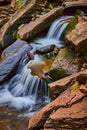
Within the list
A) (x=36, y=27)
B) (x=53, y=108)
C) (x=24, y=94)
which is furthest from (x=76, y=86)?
(x=36, y=27)

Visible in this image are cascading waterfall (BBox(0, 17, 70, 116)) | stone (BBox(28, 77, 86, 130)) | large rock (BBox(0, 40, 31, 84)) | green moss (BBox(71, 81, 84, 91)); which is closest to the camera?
stone (BBox(28, 77, 86, 130))

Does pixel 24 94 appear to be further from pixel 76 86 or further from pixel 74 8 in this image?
pixel 74 8

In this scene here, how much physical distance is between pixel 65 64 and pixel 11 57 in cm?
244

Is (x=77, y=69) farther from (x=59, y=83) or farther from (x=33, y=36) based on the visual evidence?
(x=33, y=36)

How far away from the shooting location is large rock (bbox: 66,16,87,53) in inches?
336

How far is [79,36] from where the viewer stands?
8844 millimetres

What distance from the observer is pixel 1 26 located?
44.9 feet

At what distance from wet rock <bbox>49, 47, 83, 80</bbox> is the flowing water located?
516 millimetres

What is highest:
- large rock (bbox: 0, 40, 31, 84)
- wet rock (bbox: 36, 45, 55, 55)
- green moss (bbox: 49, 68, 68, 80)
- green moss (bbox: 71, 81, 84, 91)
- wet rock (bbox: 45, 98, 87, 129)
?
wet rock (bbox: 45, 98, 87, 129)

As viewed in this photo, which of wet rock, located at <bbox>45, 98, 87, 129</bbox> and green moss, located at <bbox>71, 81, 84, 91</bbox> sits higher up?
wet rock, located at <bbox>45, 98, 87, 129</bbox>

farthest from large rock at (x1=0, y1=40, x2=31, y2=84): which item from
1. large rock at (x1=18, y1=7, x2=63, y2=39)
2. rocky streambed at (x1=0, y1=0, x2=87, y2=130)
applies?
large rock at (x1=18, y1=7, x2=63, y2=39)

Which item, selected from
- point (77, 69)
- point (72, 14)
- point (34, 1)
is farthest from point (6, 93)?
point (34, 1)

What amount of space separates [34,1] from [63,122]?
30.8 ft

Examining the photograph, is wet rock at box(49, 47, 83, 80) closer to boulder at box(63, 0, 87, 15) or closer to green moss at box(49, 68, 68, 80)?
green moss at box(49, 68, 68, 80)
